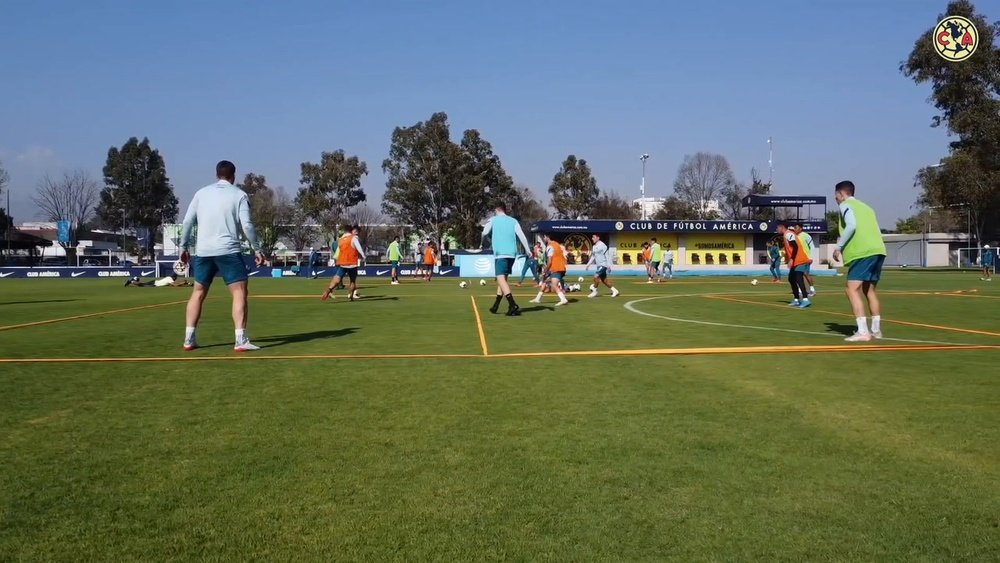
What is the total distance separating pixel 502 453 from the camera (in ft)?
13.5

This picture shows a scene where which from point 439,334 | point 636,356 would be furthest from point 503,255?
point 636,356

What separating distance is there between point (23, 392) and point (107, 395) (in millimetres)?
692

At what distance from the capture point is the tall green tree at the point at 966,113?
50562 millimetres

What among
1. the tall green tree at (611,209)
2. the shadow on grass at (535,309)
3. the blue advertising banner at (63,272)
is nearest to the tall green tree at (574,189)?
the tall green tree at (611,209)

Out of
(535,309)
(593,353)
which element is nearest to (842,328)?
(593,353)

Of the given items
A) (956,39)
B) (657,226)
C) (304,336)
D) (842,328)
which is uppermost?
(956,39)

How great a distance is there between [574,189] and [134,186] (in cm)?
4846

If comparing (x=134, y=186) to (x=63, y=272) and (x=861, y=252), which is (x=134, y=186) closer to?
(x=63, y=272)

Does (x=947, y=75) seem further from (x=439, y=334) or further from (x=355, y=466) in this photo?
(x=355, y=466)

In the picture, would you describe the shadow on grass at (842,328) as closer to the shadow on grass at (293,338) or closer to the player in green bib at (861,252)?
the player in green bib at (861,252)

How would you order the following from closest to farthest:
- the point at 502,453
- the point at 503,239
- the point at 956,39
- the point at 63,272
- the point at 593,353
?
1. the point at 502,453
2. the point at 593,353
3. the point at 503,239
4. the point at 63,272
5. the point at 956,39

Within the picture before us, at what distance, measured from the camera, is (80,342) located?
9.35 m

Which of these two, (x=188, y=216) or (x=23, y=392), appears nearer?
(x=23, y=392)

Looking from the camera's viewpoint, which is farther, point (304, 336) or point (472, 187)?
point (472, 187)
